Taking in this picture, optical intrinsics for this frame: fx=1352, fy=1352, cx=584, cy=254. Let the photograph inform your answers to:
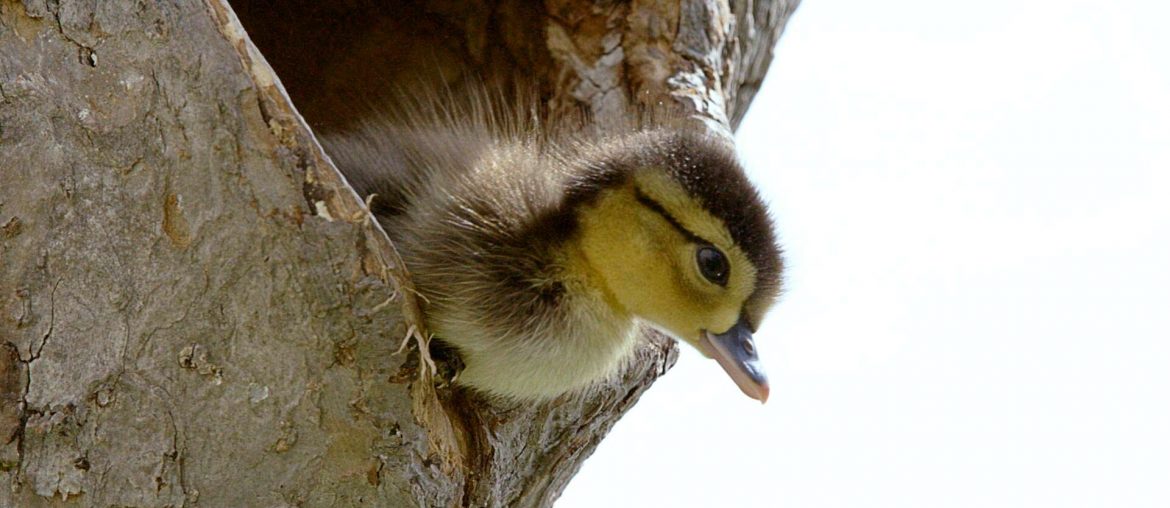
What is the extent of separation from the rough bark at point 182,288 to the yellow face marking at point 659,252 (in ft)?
1.34

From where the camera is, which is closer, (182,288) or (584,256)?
(182,288)

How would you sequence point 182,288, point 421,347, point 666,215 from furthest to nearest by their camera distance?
point 666,215, point 421,347, point 182,288

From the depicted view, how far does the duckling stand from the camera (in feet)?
7.01

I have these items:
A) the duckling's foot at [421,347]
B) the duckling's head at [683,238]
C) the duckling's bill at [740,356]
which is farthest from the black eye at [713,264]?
the duckling's foot at [421,347]

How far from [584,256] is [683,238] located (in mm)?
165

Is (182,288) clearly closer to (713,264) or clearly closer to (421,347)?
(421,347)

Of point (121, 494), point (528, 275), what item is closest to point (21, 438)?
point (121, 494)

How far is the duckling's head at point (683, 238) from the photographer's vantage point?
214 cm

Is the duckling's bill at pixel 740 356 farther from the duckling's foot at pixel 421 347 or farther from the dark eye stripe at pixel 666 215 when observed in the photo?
the duckling's foot at pixel 421 347

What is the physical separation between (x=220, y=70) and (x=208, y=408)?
1.49 feet

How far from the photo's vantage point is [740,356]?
2.25 meters

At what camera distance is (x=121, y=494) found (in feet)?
5.96

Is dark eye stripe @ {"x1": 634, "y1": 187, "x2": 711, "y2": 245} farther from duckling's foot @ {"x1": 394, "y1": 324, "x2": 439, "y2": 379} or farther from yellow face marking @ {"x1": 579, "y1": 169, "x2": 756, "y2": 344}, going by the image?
duckling's foot @ {"x1": 394, "y1": 324, "x2": 439, "y2": 379}

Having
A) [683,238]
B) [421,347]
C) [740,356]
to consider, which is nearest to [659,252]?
[683,238]
